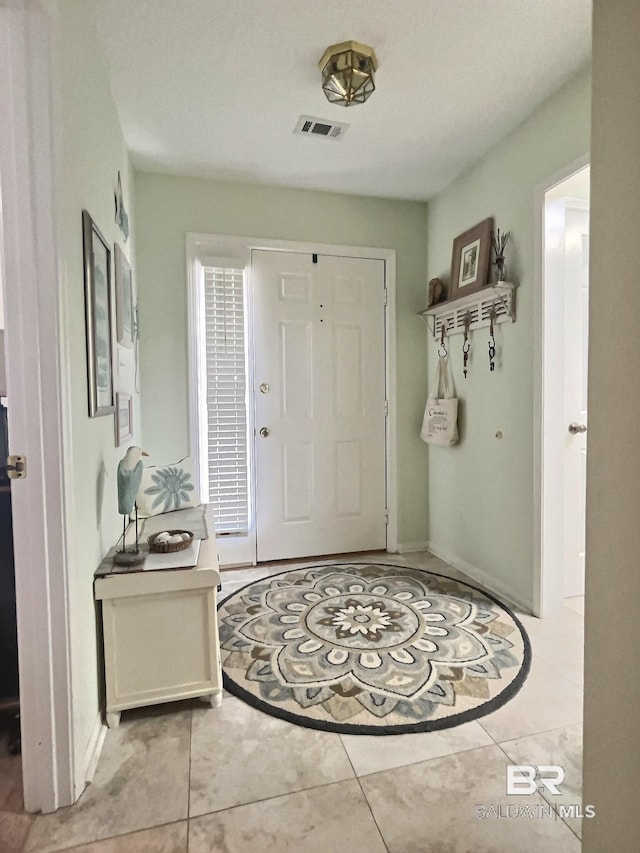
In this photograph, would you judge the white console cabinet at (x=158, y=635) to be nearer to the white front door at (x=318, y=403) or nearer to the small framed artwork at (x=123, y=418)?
the small framed artwork at (x=123, y=418)

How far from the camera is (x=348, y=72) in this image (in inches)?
74.0

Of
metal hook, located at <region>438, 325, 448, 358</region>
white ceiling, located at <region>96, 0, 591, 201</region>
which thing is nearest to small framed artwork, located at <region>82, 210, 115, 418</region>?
white ceiling, located at <region>96, 0, 591, 201</region>

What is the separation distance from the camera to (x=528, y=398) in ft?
7.79

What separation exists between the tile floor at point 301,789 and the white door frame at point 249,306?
5.52 feet

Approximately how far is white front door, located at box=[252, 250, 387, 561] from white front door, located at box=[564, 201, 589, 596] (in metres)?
1.22

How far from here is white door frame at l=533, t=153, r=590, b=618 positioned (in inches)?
89.2

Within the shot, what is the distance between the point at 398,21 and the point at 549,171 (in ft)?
3.21

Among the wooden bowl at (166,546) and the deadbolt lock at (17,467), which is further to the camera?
the wooden bowl at (166,546)

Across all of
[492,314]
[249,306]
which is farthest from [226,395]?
[492,314]

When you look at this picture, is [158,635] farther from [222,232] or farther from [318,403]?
[222,232]

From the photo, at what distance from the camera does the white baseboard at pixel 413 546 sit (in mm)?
3348

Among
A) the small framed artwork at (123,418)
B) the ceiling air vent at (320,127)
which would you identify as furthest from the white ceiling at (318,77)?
the small framed artwork at (123,418)

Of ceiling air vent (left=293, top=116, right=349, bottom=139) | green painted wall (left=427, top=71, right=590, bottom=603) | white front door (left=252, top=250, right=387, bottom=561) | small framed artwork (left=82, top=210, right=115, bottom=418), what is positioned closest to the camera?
small framed artwork (left=82, top=210, right=115, bottom=418)

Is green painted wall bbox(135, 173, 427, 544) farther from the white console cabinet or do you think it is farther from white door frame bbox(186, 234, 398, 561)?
the white console cabinet
